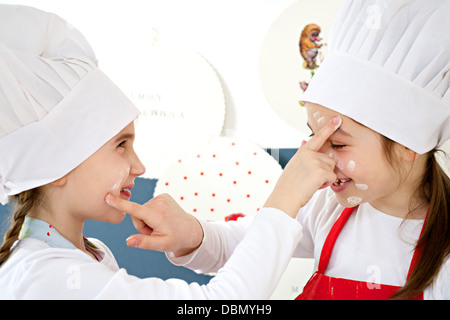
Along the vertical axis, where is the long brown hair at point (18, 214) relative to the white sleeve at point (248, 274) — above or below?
below

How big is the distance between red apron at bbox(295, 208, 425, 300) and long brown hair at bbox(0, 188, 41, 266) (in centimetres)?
59

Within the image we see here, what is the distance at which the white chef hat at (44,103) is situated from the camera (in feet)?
2.98

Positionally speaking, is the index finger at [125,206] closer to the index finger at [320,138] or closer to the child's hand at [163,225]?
the child's hand at [163,225]

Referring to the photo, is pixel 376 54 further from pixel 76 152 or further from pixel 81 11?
pixel 81 11

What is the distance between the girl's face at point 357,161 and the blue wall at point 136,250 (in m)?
1.15

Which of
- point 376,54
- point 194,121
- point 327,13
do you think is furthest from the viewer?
point 194,121

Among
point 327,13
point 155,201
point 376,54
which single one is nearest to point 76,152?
point 155,201

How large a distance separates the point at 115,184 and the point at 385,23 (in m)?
0.61

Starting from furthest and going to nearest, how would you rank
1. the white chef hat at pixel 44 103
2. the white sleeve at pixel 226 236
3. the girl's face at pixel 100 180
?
the white sleeve at pixel 226 236, the girl's face at pixel 100 180, the white chef hat at pixel 44 103

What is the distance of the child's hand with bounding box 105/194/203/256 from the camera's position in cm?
98

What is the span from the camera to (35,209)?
102 cm

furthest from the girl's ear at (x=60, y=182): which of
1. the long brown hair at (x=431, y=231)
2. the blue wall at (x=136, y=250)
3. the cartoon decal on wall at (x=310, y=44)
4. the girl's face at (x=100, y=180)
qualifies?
the cartoon decal on wall at (x=310, y=44)

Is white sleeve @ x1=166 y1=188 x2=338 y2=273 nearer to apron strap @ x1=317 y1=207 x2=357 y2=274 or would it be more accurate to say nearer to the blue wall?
apron strap @ x1=317 y1=207 x2=357 y2=274
